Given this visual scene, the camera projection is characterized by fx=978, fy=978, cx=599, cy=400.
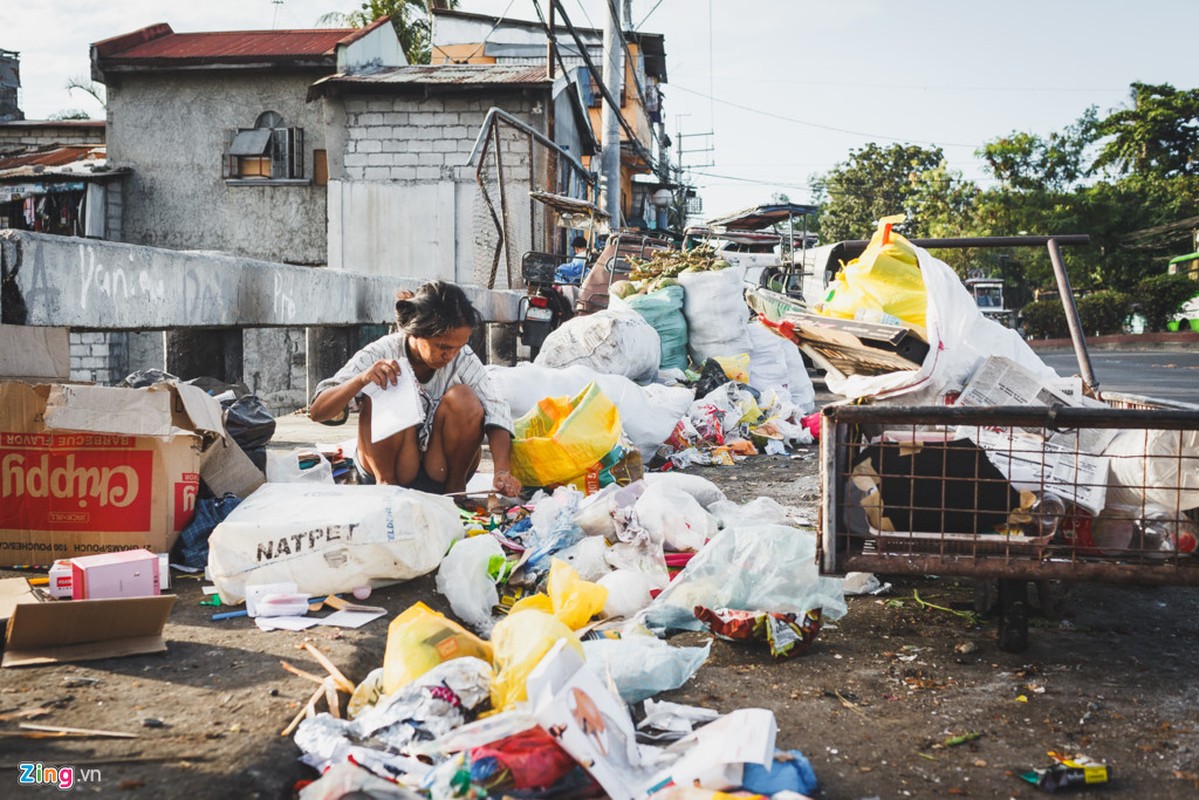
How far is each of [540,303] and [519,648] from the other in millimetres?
7820

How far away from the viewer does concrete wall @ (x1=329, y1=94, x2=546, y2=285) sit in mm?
17016

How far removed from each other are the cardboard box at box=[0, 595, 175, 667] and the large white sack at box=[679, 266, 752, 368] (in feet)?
19.6

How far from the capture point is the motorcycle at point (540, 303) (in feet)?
31.3

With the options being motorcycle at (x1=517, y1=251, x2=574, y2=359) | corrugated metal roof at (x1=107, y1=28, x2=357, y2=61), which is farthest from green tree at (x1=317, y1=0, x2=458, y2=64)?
motorcycle at (x1=517, y1=251, x2=574, y2=359)

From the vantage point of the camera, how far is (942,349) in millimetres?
2574

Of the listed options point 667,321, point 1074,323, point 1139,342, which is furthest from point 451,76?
point 1139,342

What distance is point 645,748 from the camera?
1854 mm

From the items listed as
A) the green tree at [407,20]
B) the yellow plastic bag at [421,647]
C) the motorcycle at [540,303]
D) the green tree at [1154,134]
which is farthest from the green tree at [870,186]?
the yellow plastic bag at [421,647]

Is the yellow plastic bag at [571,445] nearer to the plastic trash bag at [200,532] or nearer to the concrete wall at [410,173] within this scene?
the plastic trash bag at [200,532]

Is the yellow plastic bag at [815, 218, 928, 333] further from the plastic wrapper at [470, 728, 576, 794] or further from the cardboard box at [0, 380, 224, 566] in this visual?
the cardboard box at [0, 380, 224, 566]

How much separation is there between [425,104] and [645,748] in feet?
54.4

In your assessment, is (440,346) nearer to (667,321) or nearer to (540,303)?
(667,321)

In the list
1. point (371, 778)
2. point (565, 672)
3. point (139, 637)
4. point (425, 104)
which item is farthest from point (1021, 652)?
point (425, 104)

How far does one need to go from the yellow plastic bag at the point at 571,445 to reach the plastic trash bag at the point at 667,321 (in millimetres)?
3761
